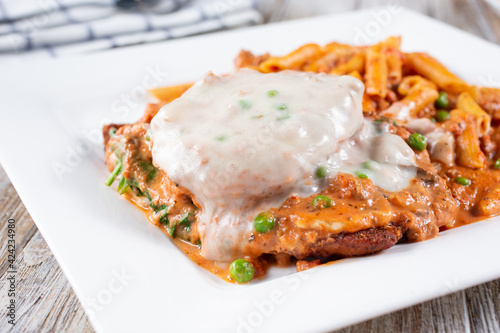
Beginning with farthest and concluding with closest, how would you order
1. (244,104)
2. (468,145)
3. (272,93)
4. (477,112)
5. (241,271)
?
1. (477,112)
2. (468,145)
3. (272,93)
4. (244,104)
5. (241,271)

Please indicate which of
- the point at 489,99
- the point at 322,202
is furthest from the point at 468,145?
the point at 322,202

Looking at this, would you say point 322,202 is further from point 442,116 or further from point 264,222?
point 442,116

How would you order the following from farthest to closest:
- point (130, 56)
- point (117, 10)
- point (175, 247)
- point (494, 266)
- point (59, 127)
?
1. point (117, 10)
2. point (130, 56)
3. point (59, 127)
4. point (175, 247)
5. point (494, 266)

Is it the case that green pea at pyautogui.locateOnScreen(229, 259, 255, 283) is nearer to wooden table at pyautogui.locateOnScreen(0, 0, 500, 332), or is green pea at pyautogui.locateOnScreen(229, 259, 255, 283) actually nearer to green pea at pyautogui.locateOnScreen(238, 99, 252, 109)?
wooden table at pyautogui.locateOnScreen(0, 0, 500, 332)

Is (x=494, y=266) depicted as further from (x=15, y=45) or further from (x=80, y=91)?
(x=15, y=45)

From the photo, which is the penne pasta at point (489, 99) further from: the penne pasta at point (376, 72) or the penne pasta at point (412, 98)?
the penne pasta at point (376, 72)

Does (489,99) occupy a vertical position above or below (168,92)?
below

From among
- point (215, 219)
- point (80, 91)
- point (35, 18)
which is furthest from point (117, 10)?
point (215, 219)
